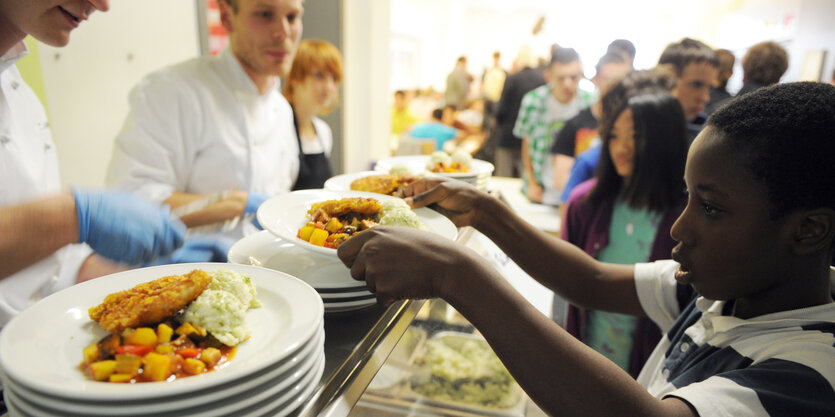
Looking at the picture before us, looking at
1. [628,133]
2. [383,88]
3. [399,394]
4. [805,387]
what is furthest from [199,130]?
[383,88]

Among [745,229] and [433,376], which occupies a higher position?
[745,229]

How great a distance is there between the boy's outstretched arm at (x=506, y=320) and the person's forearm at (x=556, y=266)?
0.60 metres

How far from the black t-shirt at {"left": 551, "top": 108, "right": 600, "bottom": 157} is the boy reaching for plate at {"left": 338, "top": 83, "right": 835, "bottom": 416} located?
2.67 meters

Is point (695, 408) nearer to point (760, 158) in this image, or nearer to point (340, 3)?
point (760, 158)

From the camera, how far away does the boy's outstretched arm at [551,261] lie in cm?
146

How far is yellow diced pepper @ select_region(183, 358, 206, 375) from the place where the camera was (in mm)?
587

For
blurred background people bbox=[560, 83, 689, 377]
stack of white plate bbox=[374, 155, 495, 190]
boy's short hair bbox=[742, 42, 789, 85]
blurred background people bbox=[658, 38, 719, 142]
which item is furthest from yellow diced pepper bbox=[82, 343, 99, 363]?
boy's short hair bbox=[742, 42, 789, 85]

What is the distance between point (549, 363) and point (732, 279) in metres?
0.46

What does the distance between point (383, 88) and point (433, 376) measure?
4142 millimetres

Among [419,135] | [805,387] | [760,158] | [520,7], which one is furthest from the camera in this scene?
[520,7]

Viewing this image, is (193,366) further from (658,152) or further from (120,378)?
(658,152)

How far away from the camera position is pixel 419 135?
6453 millimetres

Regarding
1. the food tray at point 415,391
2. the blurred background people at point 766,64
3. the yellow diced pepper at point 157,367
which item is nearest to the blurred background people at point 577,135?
the blurred background people at point 766,64

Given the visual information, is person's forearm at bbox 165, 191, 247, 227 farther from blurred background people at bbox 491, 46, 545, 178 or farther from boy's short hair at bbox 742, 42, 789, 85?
blurred background people at bbox 491, 46, 545, 178
